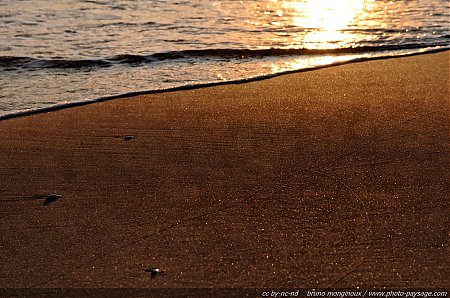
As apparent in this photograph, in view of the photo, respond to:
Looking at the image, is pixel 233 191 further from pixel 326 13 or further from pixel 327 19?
pixel 326 13

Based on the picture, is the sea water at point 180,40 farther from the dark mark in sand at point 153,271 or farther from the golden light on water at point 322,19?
the dark mark in sand at point 153,271

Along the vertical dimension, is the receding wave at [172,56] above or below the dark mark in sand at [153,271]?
above

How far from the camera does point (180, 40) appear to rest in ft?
22.9

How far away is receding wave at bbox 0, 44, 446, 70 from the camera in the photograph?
20.1ft

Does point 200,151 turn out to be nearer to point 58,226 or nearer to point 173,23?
point 58,226

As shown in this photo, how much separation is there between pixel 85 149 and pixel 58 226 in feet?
3.19

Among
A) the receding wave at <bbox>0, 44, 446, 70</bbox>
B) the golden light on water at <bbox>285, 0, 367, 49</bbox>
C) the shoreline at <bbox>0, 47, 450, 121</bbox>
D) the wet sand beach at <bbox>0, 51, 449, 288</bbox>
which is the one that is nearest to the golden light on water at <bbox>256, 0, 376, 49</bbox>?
the golden light on water at <bbox>285, 0, 367, 49</bbox>

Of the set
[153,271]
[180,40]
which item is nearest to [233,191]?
[153,271]

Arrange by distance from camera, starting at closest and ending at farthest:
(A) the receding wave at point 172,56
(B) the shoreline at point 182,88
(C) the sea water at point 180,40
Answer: (B) the shoreline at point 182,88
(C) the sea water at point 180,40
(A) the receding wave at point 172,56

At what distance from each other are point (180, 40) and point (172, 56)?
0.64 meters

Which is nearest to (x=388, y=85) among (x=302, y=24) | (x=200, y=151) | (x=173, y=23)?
(x=200, y=151)

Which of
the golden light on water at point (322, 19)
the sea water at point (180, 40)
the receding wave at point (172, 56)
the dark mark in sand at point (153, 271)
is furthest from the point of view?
the golden light on water at point (322, 19)

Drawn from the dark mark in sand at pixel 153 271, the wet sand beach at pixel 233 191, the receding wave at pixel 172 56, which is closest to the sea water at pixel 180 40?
the receding wave at pixel 172 56

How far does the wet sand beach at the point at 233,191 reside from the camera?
2613 millimetres
